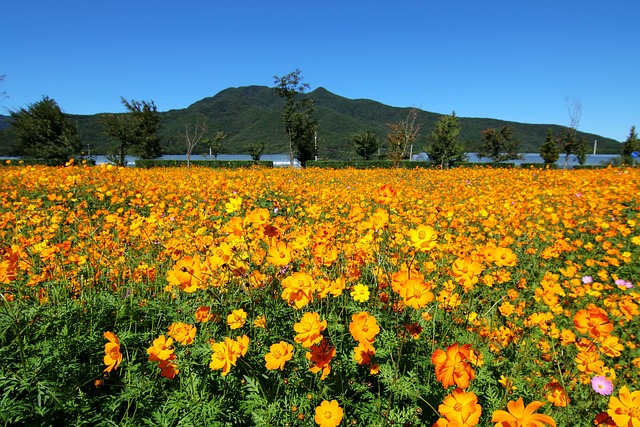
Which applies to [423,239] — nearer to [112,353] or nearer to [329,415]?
Result: [329,415]

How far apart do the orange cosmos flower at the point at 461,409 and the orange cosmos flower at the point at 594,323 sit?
669 mm

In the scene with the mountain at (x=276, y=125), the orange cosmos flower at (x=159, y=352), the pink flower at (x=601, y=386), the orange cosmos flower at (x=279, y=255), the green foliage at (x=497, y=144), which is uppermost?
the mountain at (x=276, y=125)

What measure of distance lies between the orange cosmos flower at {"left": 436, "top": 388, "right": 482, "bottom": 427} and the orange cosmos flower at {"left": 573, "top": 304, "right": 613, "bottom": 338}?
2.19ft

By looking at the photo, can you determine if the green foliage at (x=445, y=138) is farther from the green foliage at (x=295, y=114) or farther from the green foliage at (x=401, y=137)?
the green foliage at (x=295, y=114)

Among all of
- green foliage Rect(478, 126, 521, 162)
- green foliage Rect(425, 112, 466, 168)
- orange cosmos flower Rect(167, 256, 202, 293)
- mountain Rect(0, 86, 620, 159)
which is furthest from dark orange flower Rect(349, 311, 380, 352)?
mountain Rect(0, 86, 620, 159)

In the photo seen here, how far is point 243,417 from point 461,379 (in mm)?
950

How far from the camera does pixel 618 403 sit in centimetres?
88

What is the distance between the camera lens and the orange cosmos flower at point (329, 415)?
3.49ft

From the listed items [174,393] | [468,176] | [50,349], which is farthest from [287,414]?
[468,176]

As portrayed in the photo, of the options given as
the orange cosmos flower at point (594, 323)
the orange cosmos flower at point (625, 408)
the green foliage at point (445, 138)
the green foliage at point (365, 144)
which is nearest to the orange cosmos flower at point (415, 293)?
the orange cosmos flower at point (625, 408)

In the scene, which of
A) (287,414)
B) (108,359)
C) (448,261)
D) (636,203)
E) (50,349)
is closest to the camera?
(108,359)

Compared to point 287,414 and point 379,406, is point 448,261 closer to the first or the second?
point 379,406

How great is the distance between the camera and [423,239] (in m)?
1.37

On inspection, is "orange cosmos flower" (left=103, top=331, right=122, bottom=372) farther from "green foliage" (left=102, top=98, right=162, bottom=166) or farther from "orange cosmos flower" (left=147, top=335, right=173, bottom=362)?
"green foliage" (left=102, top=98, right=162, bottom=166)
